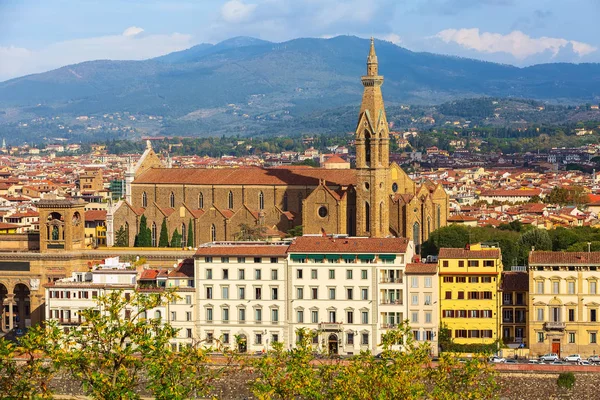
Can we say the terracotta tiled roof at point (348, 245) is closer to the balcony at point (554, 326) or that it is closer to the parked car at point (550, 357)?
the balcony at point (554, 326)

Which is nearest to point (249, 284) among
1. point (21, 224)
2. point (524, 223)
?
point (524, 223)

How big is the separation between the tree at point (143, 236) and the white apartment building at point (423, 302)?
78.1ft

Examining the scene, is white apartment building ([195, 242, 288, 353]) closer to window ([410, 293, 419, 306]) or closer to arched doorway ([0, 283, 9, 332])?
window ([410, 293, 419, 306])

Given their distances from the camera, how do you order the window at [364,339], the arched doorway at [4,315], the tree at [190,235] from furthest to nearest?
the tree at [190,235] < the arched doorway at [4,315] < the window at [364,339]

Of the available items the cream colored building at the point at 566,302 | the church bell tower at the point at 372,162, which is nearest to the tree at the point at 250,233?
the church bell tower at the point at 372,162

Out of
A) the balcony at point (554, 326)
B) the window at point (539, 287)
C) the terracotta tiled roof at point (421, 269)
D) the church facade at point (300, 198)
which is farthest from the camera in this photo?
the church facade at point (300, 198)

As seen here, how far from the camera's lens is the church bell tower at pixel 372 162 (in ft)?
222

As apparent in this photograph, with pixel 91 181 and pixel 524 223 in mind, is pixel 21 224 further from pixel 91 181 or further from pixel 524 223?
pixel 91 181

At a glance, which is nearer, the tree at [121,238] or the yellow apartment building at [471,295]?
the yellow apartment building at [471,295]

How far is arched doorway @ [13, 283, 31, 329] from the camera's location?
60.0 metres

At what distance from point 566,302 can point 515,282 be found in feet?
7.04

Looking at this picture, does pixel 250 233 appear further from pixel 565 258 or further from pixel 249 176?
pixel 565 258

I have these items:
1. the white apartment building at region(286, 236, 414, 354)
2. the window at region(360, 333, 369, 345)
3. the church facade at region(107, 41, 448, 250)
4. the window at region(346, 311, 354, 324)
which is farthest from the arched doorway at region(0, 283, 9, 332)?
the window at region(360, 333, 369, 345)

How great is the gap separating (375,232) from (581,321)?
58.7 feet
